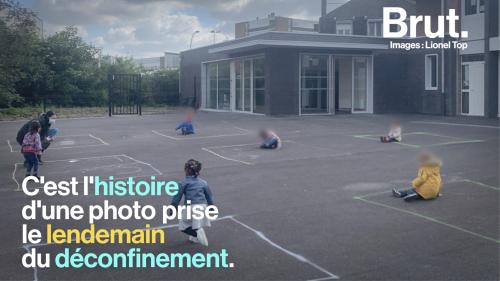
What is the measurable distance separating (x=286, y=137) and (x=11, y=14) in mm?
10178

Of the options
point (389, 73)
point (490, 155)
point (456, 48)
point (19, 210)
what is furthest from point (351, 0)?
point (19, 210)

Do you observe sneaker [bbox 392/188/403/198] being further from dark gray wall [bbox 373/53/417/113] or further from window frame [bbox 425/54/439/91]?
dark gray wall [bbox 373/53/417/113]

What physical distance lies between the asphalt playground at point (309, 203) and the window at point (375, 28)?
2193 cm

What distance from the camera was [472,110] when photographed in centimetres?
3070

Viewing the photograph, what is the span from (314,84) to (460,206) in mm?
23067

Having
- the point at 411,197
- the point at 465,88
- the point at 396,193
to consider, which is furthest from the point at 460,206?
the point at 465,88

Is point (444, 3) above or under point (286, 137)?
above

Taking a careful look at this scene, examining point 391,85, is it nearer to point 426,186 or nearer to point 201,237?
point 426,186

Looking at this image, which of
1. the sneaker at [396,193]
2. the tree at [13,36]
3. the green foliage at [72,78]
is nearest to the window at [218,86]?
the green foliage at [72,78]

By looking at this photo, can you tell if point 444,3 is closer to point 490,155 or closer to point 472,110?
point 472,110

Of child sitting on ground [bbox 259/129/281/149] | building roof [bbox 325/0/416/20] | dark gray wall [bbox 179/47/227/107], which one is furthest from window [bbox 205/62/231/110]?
child sitting on ground [bbox 259/129/281/149]

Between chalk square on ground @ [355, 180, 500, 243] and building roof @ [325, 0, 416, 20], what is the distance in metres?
35.9

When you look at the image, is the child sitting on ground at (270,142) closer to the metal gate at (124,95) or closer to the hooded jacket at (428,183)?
the hooded jacket at (428,183)

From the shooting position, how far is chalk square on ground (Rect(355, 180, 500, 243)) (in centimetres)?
921
